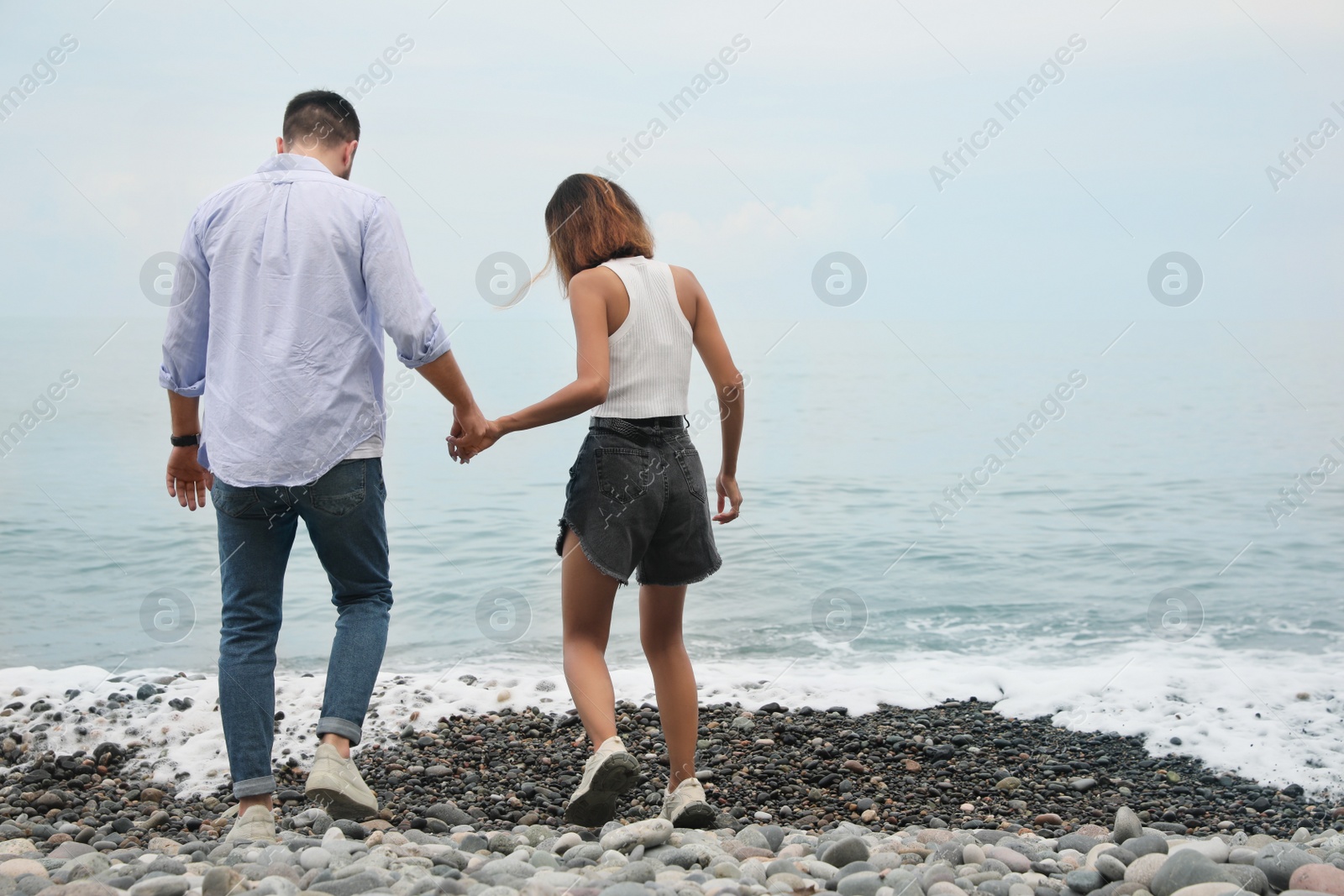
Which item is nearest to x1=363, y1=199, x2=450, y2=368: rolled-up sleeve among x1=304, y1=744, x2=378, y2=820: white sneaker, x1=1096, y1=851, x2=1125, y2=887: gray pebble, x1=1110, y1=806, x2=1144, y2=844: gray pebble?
x1=304, y1=744, x2=378, y2=820: white sneaker

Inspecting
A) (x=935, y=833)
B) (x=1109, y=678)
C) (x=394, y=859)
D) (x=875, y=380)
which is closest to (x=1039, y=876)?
(x=935, y=833)

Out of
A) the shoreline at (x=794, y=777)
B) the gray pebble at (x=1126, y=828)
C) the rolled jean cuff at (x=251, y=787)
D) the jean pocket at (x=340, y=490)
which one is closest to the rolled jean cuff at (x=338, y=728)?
the rolled jean cuff at (x=251, y=787)

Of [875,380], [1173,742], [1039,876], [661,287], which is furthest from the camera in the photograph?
[875,380]

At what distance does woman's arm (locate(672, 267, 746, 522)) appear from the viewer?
3.07 meters

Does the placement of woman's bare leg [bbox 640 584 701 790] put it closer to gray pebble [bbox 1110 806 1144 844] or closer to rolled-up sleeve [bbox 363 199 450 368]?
rolled-up sleeve [bbox 363 199 450 368]

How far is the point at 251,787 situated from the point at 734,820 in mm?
1409

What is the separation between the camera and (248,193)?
2.81 meters

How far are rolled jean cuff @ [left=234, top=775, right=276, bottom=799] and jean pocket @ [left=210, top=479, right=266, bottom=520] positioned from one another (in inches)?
27.8

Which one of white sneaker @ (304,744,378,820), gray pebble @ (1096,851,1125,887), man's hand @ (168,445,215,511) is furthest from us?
man's hand @ (168,445,215,511)

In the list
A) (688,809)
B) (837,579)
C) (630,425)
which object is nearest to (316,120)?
(630,425)

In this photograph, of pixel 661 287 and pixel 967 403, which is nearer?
pixel 661 287

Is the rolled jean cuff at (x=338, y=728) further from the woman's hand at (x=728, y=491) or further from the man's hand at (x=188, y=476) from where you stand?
the woman's hand at (x=728, y=491)

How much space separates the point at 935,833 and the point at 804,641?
368 centimetres

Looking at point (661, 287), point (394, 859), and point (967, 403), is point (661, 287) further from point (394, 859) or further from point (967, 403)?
point (967, 403)
